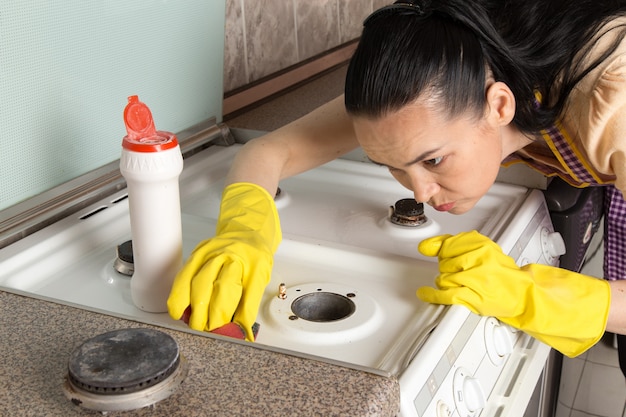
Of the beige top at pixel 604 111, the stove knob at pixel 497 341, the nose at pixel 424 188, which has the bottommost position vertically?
the stove knob at pixel 497 341

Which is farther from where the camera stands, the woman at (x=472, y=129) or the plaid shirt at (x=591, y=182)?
the plaid shirt at (x=591, y=182)

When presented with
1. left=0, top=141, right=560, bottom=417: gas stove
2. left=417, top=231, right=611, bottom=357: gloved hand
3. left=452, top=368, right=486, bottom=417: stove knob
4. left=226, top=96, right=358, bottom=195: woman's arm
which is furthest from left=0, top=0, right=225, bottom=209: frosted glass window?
left=452, top=368, right=486, bottom=417: stove knob

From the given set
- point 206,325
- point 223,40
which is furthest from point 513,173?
point 206,325

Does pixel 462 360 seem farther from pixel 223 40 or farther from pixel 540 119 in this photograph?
pixel 223 40

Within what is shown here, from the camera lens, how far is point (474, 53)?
994 mm

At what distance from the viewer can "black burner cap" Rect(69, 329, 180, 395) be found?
0.62 metres

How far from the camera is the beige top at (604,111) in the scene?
1008mm

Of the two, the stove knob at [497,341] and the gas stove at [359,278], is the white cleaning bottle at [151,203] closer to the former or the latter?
the gas stove at [359,278]

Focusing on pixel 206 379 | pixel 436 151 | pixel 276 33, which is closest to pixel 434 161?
pixel 436 151

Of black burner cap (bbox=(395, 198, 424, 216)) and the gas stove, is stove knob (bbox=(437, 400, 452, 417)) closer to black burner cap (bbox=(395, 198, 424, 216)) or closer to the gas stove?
the gas stove

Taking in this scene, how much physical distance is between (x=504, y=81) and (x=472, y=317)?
1.13 ft

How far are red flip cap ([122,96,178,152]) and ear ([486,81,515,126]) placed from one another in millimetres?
454

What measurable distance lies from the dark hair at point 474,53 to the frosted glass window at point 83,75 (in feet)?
1.28

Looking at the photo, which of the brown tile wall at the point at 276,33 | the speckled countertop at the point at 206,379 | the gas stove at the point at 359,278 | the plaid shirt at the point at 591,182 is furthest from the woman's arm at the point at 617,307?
the brown tile wall at the point at 276,33
